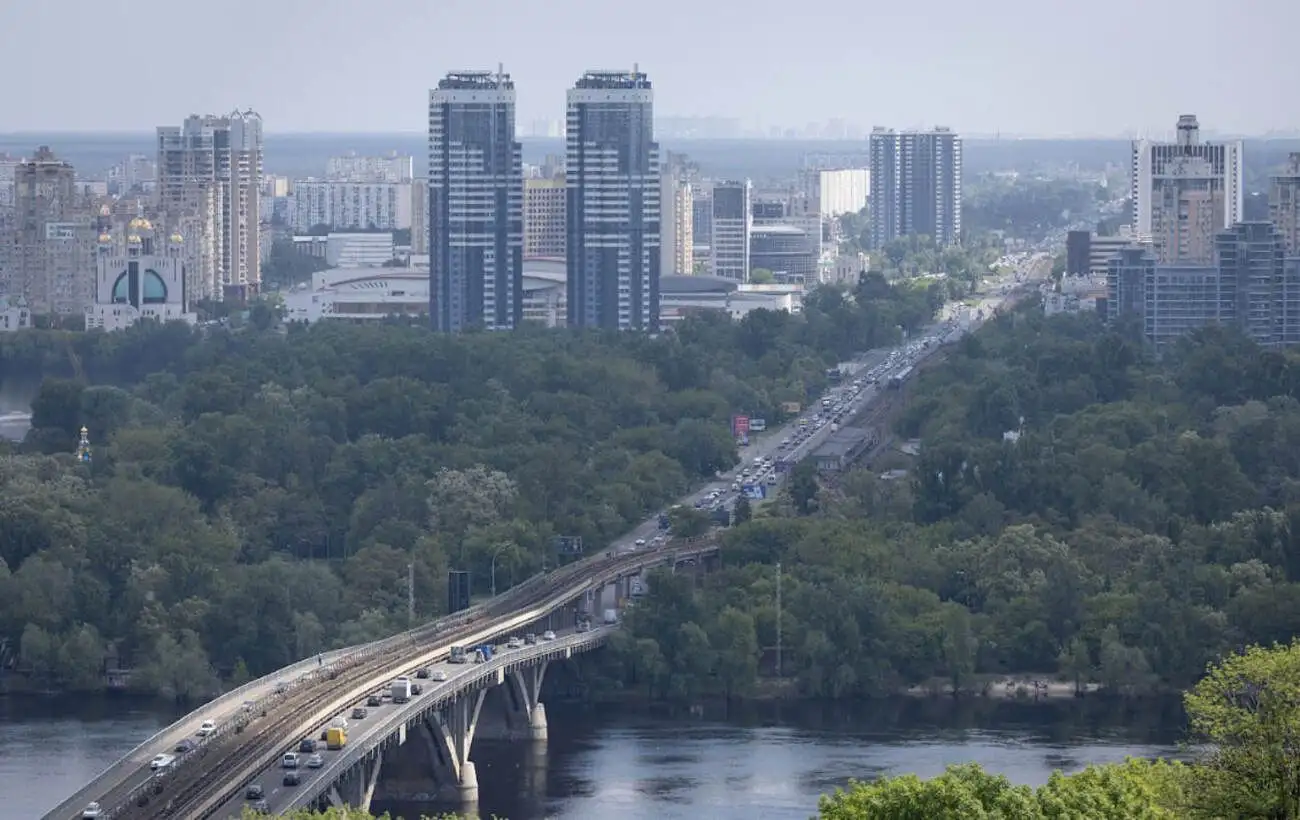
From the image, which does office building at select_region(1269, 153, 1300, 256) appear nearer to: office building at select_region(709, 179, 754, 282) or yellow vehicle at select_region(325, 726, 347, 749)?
office building at select_region(709, 179, 754, 282)

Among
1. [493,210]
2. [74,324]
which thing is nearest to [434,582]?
[493,210]

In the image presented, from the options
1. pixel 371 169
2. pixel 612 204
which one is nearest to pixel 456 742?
pixel 612 204

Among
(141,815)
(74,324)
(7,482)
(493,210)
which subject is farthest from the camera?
(74,324)

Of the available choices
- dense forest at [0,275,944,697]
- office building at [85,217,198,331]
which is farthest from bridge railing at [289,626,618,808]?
office building at [85,217,198,331]

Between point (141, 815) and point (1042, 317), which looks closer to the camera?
point (141, 815)

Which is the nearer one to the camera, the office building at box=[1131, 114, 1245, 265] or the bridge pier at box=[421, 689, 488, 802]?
the bridge pier at box=[421, 689, 488, 802]

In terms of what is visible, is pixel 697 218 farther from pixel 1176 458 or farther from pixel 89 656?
pixel 89 656

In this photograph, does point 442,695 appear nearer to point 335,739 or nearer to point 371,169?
point 335,739
